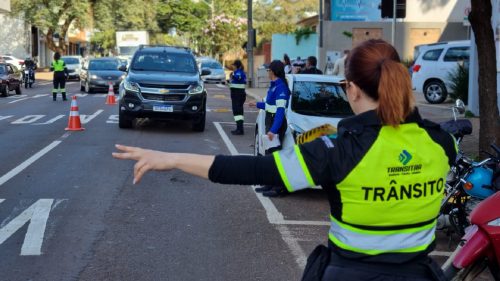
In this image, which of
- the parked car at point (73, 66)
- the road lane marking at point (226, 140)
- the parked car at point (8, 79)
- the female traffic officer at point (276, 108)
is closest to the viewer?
the female traffic officer at point (276, 108)

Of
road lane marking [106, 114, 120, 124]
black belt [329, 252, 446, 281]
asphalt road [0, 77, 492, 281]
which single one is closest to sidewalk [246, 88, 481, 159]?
asphalt road [0, 77, 492, 281]

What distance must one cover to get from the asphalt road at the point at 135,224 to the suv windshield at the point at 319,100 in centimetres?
145

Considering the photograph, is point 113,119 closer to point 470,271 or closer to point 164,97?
point 164,97

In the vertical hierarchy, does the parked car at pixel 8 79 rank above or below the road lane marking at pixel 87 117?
above

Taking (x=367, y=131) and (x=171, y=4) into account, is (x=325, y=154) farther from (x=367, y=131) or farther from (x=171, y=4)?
(x=171, y=4)

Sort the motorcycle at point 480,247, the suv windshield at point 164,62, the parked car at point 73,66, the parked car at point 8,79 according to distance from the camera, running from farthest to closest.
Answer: the parked car at point 73,66, the parked car at point 8,79, the suv windshield at point 164,62, the motorcycle at point 480,247

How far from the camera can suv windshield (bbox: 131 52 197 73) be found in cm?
1661

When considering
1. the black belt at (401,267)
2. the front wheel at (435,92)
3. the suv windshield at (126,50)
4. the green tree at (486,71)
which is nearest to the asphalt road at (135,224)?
the green tree at (486,71)

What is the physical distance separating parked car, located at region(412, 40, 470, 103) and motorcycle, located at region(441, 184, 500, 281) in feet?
59.6

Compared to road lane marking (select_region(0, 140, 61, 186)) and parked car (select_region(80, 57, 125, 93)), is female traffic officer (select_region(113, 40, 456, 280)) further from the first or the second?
parked car (select_region(80, 57, 125, 93))

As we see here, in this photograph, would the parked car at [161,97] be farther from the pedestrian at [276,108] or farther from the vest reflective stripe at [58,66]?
the vest reflective stripe at [58,66]

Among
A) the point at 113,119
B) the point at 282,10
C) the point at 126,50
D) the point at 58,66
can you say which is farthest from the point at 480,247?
the point at 282,10

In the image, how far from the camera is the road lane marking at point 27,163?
31.9ft

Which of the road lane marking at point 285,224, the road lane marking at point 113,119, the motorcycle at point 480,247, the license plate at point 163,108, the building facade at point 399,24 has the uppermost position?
the building facade at point 399,24
